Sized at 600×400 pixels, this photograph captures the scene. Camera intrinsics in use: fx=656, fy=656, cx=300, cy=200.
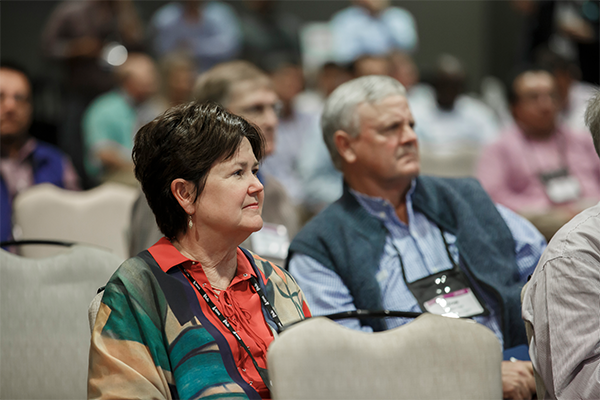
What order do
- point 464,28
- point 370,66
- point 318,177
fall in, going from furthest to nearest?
point 464,28 → point 370,66 → point 318,177

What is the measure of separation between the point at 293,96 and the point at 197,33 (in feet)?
4.30

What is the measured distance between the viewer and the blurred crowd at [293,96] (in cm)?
353

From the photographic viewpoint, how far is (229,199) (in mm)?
1533

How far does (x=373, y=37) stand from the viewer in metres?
7.20

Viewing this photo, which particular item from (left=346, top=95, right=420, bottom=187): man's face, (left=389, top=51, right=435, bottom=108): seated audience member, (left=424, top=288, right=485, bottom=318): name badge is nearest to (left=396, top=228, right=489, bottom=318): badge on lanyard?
(left=424, top=288, right=485, bottom=318): name badge

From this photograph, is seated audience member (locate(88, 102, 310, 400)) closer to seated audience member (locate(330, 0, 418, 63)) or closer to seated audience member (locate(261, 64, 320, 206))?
seated audience member (locate(261, 64, 320, 206))

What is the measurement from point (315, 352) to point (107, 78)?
16.3ft

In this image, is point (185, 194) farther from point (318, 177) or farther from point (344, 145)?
point (318, 177)

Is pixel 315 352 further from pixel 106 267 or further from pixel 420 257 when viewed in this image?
pixel 420 257

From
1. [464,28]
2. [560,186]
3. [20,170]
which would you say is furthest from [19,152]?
[464,28]

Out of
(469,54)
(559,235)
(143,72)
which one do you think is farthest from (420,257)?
(469,54)

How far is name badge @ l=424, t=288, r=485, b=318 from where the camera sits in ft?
6.67

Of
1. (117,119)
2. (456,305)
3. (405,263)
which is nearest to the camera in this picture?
(456,305)

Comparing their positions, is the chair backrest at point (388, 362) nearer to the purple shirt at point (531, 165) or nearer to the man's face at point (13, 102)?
the man's face at point (13, 102)
